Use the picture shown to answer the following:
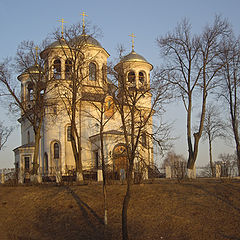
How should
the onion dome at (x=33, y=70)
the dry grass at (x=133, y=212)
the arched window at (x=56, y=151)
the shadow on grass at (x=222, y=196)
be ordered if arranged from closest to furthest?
the dry grass at (x=133, y=212) < the shadow on grass at (x=222, y=196) < the onion dome at (x=33, y=70) < the arched window at (x=56, y=151)

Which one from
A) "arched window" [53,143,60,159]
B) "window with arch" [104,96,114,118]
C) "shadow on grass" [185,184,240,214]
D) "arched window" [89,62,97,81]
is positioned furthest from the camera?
"arched window" [53,143,60,159]

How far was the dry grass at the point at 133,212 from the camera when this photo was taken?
13.7 meters

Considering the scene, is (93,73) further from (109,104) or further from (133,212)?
(133,212)

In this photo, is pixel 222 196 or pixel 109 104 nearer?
pixel 222 196

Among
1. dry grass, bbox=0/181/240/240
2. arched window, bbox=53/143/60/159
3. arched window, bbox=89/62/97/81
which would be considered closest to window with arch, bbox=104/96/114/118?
arched window, bbox=89/62/97/81

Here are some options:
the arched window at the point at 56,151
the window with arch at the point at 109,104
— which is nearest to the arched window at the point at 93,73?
the window with arch at the point at 109,104

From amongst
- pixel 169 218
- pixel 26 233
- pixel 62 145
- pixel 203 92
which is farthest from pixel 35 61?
pixel 169 218

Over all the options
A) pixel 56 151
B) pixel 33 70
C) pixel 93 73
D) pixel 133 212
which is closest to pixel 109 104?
pixel 93 73

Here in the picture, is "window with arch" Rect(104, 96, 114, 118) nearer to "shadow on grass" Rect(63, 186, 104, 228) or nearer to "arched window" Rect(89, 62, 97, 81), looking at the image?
"arched window" Rect(89, 62, 97, 81)

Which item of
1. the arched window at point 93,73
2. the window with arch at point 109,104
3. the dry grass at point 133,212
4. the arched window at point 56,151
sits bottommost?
the dry grass at point 133,212

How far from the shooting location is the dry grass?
45.0ft

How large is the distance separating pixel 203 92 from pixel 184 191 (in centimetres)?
764

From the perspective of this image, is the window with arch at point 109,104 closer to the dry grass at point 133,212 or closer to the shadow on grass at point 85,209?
the dry grass at point 133,212

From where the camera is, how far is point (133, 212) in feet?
50.5
